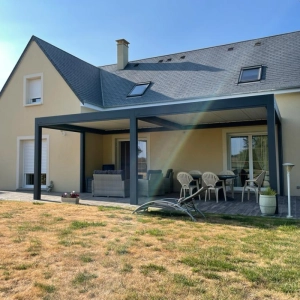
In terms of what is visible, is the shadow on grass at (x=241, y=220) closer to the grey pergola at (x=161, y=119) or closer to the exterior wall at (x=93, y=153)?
the grey pergola at (x=161, y=119)

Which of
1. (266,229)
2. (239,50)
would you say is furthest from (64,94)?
(266,229)

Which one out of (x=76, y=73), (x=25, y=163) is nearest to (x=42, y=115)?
(x=25, y=163)

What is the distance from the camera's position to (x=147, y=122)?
9.83 meters

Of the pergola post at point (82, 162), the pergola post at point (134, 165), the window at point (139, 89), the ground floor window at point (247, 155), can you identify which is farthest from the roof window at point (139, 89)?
the pergola post at point (134, 165)

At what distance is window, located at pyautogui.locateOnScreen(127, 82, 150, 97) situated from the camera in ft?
43.3

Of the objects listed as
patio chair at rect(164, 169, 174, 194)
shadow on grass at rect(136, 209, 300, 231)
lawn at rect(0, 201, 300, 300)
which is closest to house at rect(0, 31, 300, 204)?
patio chair at rect(164, 169, 174, 194)

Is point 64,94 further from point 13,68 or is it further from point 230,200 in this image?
point 230,200

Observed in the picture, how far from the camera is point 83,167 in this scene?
1227 centimetres

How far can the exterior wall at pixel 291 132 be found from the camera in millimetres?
9977

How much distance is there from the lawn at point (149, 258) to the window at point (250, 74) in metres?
6.74

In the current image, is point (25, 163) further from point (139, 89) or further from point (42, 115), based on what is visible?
point (139, 89)

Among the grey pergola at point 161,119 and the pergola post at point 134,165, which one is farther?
the pergola post at point 134,165

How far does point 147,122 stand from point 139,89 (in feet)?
13.9

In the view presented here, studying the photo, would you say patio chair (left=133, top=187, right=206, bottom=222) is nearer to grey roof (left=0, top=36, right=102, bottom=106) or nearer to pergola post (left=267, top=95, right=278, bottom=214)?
pergola post (left=267, top=95, right=278, bottom=214)
